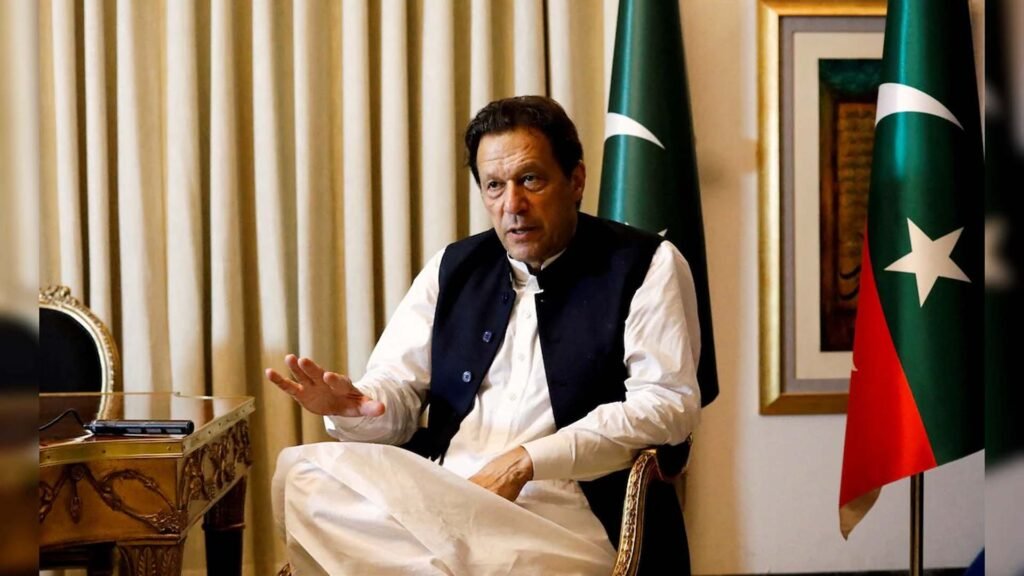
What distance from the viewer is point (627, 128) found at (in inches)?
118

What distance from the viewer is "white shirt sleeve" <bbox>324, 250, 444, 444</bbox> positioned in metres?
2.24

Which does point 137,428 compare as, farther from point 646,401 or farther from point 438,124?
point 438,124

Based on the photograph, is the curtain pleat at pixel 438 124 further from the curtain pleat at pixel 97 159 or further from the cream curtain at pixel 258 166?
the curtain pleat at pixel 97 159

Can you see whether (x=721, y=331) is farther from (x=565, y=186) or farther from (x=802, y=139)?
(x=565, y=186)

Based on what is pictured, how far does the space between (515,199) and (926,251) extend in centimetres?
123

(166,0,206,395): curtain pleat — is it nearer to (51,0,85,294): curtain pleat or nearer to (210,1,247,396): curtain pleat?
(210,1,247,396): curtain pleat

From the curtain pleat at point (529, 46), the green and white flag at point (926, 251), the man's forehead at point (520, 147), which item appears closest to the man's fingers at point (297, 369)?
the man's forehead at point (520, 147)

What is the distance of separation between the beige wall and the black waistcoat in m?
1.23

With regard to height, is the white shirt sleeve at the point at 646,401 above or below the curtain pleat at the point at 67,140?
below

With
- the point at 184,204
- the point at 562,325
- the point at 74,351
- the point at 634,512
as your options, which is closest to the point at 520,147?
the point at 562,325

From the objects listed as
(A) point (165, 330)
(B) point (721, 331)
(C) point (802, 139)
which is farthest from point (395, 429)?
(C) point (802, 139)

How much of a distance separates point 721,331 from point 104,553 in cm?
217

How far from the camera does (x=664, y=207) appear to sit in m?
2.97

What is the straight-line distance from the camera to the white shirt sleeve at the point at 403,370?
2.24 m
